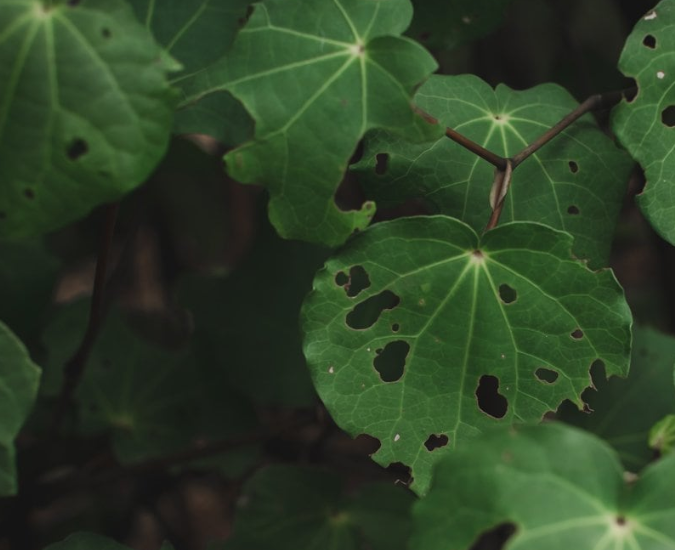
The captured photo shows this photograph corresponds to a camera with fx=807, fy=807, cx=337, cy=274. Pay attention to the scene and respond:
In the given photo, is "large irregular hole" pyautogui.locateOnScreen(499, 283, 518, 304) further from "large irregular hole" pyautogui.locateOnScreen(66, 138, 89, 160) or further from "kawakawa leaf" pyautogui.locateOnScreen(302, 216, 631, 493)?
"large irregular hole" pyautogui.locateOnScreen(66, 138, 89, 160)

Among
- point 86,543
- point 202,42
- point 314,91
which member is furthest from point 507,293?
point 86,543

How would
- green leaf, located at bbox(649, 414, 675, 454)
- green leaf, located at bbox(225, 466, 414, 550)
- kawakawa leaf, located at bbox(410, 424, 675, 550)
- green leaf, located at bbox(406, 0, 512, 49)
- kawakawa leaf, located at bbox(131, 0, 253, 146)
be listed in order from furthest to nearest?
1. green leaf, located at bbox(225, 466, 414, 550)
2. green leaf, located at bbox(406, 0, 512, 49)
3. kawakawa leaf, located at bbox(131, 0, 253, 146)
4. green leaf, located at bbox(649, 414, 675, 454)
5. kawakawa leaf, located at bbox(410, 424, 675, 550)

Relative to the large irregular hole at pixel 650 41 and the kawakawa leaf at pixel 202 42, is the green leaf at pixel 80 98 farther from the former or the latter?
the large irregular hole at pixel 650 41

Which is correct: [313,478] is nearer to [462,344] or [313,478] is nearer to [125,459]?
[125,459]

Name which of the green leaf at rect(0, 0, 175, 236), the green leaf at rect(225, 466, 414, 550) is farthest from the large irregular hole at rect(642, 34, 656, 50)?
the green leaf at rect(225, 466, 414, 550)

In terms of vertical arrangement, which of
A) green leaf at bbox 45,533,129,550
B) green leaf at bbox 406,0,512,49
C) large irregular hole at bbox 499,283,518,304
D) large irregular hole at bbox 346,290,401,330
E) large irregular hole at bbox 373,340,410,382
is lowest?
green leaf at bbox 45,533,129,550

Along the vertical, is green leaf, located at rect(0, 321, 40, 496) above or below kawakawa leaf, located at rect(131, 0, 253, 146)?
below

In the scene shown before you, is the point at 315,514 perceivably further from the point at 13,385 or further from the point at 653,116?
the point at 653,116

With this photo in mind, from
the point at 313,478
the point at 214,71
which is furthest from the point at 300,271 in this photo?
the point at 214,71
